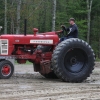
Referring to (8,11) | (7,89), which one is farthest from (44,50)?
(8,11)

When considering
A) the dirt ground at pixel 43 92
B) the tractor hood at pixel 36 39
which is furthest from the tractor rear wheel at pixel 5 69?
the dirt ground at pixel 43 92

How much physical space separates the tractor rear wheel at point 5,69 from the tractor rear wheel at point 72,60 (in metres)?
1.42

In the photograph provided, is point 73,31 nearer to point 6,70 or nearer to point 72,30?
point 72,30

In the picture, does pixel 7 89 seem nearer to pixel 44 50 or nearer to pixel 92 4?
pixel 44 50

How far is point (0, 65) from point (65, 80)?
2.09m

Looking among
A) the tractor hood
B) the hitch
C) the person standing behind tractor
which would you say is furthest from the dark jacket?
the hitch

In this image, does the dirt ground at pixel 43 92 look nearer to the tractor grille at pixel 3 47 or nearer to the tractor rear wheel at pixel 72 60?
the tractor rear wheel at pixel 72 60

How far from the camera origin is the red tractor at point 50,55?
11.6 metres

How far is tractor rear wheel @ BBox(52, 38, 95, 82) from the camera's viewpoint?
11.5 metres

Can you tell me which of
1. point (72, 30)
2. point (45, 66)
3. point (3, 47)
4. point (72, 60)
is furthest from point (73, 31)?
point (3, 47)

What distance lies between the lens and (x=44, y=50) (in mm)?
12414

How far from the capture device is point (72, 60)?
12.0m

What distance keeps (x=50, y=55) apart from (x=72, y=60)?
760 millimetres

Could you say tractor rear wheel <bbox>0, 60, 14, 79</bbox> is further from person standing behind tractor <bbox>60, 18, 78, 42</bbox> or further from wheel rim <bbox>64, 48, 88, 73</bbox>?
person standing behind tractor <bbox>60, 18, 78, 42</bbox>
